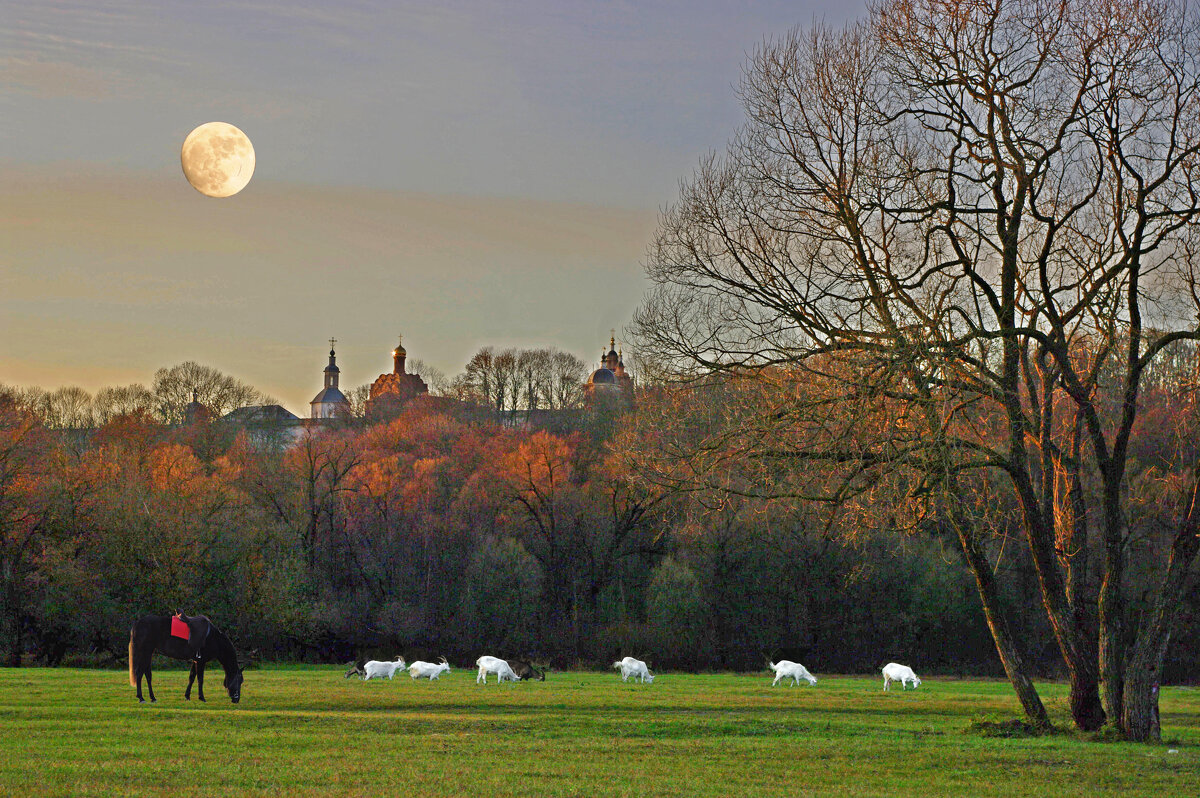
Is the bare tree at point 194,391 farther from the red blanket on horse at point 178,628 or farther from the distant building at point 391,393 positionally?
the red blanket on horse at point 178,628

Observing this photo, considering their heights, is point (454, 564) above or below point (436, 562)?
below

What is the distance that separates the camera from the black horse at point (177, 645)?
891 inches

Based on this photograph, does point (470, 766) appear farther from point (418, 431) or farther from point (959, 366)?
point (418, 431)

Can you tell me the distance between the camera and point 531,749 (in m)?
17.3

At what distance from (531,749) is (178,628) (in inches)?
349

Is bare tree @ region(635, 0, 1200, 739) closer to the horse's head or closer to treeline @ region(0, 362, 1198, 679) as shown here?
the horse's head

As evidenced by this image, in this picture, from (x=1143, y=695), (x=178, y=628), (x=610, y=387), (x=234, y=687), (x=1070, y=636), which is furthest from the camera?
(x=610, y=387)

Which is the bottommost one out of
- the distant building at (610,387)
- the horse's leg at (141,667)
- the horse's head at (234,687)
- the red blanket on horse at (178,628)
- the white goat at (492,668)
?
the white goat at (492,668)

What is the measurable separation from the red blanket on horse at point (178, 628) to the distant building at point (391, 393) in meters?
71.1

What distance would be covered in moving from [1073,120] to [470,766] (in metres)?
14.8

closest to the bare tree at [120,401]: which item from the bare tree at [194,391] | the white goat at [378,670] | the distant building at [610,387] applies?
the bare tree at [194,391]

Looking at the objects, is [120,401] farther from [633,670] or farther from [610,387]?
[633,670]

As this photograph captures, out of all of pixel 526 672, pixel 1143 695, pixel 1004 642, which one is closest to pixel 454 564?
pixel 526 672

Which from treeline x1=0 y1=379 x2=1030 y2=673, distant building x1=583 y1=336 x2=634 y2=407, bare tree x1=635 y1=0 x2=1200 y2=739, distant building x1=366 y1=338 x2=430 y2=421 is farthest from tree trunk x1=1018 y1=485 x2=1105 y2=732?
distant building x1=366 y1=338 x2=430 y2=421
